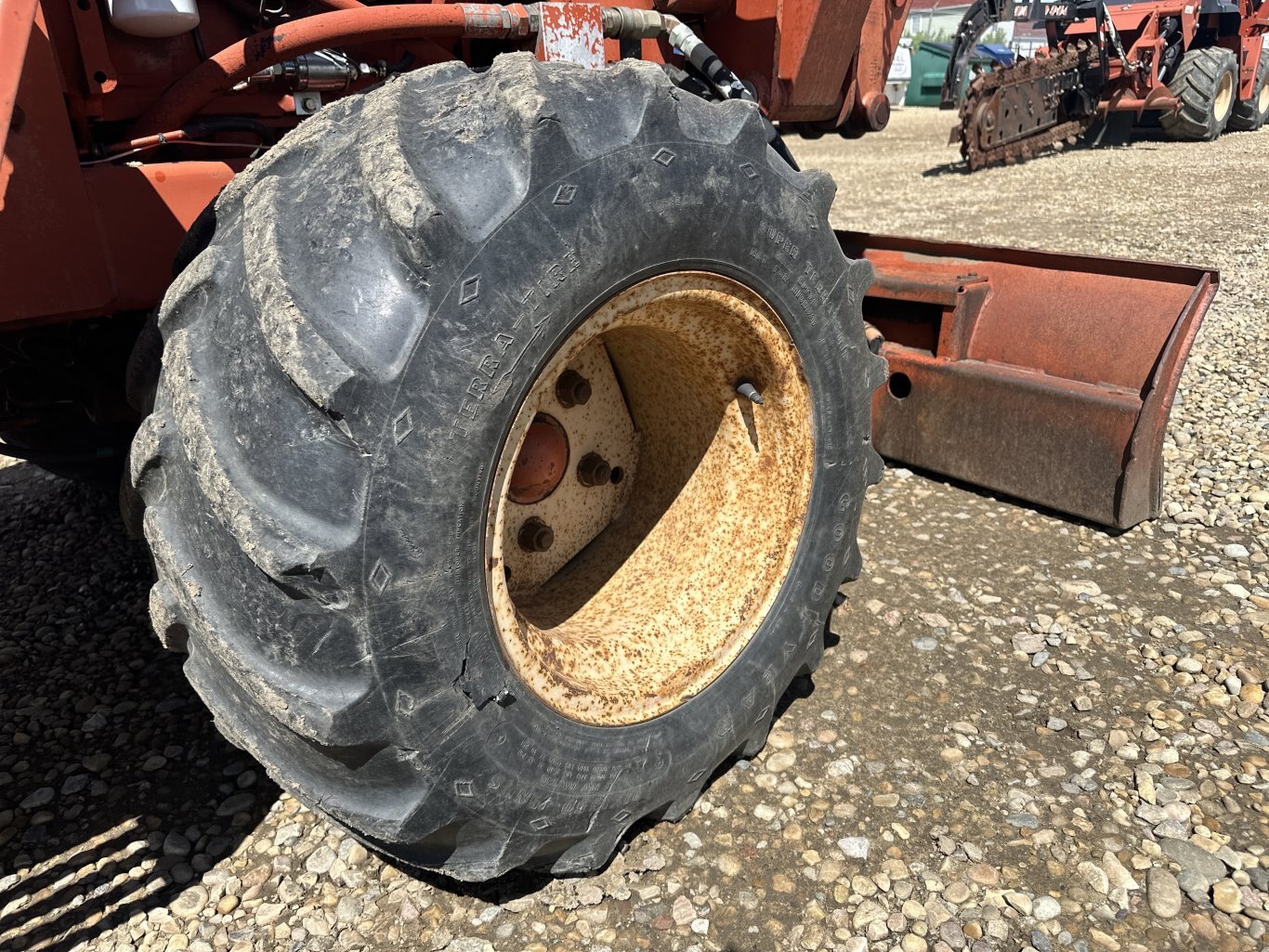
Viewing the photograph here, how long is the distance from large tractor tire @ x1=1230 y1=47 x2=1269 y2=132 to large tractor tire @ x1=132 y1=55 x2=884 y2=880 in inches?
553

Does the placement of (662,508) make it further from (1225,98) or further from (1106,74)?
(1225,98)

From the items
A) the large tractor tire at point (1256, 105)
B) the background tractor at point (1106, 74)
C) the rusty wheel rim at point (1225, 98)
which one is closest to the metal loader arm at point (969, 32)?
the background tractor at point (1106, 74)

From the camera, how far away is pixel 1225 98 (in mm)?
12609

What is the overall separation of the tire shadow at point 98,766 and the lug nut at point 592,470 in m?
0.98

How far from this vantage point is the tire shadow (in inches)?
76.6

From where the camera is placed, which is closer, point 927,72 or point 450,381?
point 450,381

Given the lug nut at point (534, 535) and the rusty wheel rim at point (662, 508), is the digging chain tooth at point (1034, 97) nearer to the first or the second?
the rusty wheel rim at point (662, 508)

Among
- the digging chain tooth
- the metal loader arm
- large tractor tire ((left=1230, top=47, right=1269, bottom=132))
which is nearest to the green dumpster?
large tractor tire ((left=1230, top=47, right=1269, bottom=132))

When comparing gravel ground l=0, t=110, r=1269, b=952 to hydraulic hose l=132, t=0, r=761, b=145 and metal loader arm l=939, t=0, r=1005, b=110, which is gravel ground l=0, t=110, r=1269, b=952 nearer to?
hydraulic hose l=132, t=0, r=761, b=145

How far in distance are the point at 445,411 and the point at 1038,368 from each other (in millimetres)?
2479

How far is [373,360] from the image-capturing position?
1312 millimetres

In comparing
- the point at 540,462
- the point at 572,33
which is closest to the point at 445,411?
the point at 540,462

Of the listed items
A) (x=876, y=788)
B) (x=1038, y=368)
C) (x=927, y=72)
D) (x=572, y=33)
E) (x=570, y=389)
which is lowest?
(x=927, y=72)

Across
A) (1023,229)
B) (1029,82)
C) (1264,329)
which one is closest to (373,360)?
(1264,329)
